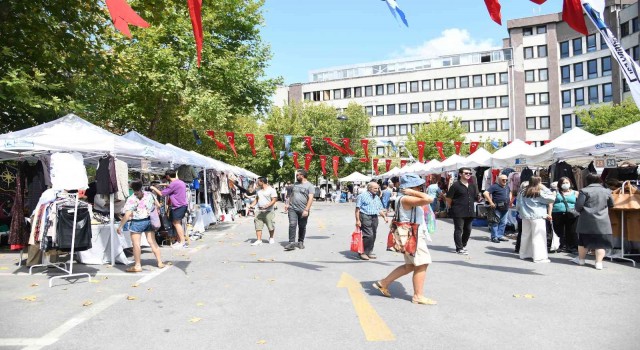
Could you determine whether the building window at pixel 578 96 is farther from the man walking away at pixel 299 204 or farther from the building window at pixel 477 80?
the man walking away at pixel 299 204

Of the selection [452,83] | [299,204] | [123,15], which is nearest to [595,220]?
[299,204]

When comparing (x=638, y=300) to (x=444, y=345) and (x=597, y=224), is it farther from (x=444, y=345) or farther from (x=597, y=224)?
(x=444, y=345)

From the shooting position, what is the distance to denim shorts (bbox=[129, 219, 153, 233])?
332 inches

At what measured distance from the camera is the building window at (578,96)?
56938mm

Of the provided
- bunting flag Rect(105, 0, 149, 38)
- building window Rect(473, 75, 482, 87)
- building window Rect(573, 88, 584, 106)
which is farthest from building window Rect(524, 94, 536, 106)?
bunting flag Rect(105, 0, 149, 38)

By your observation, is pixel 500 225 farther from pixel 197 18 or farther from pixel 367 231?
pixel 197 18

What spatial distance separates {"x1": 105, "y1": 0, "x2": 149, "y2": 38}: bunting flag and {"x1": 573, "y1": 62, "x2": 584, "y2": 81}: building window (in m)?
61.5

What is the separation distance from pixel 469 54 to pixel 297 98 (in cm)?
2735

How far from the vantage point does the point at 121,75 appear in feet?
45.0

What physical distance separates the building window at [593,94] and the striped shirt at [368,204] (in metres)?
53.2

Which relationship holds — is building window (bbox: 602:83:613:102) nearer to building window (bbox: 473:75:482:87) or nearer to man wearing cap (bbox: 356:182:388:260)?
building window (bbox: 473:75:482:87)

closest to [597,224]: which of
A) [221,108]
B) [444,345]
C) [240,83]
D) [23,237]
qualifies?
[444,345]

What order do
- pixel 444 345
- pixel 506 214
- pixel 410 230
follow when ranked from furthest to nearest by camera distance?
pixel 506 214, pixel 410 230, pixel 444 345

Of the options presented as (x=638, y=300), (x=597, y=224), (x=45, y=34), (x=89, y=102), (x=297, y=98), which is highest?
(x=297, y=98)
